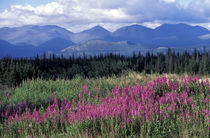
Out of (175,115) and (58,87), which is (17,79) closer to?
(58,87)

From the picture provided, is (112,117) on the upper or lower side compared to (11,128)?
upper

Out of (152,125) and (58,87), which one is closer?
(152,125)

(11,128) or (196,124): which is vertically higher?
(196,124)

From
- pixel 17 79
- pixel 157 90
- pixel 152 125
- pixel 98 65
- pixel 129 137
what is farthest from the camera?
pixel 98 65

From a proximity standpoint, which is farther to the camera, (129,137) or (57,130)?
(57,130)

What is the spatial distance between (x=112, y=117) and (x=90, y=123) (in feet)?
1.81

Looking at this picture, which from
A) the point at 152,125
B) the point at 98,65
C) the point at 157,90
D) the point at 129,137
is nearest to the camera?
the point at 129,137

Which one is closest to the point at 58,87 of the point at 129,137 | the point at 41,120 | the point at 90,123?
the point at 41,120

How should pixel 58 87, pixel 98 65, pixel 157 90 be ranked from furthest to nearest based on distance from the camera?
pixel 98 65 → pixel 58 87 → pixel 157 90

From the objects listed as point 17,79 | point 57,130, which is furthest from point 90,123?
point 17,79

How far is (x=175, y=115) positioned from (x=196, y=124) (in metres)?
0.87

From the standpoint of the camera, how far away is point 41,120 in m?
6.79

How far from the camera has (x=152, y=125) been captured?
5676 mm

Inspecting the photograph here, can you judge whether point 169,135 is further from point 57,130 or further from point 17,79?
point 17,79
